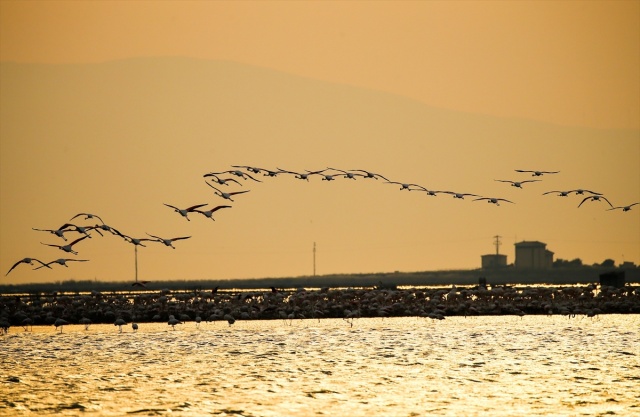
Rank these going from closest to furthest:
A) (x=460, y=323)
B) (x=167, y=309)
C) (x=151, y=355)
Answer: (x=151, y=355) < (x=460, y=323) < (x=167, y=309)

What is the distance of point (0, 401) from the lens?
3850 centimetres

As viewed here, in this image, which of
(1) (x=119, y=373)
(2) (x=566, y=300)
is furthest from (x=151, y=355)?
(2) (x=566, y=300)

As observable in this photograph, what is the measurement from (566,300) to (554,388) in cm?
5393

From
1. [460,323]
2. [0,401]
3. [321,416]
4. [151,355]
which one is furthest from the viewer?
[460,323]

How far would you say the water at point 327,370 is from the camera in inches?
1436

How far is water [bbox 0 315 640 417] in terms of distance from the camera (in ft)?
120

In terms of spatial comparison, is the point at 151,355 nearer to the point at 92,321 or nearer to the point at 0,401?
the point at 0,401

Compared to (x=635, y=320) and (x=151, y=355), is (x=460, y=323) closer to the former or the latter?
(x=635, y=320)

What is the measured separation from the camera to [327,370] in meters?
46.6

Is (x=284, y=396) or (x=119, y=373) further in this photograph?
(x=119, y=373)

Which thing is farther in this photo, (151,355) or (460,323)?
(460,323)

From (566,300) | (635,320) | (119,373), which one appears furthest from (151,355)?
(566,300)

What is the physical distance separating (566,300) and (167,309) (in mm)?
35595

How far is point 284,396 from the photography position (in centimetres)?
3866
